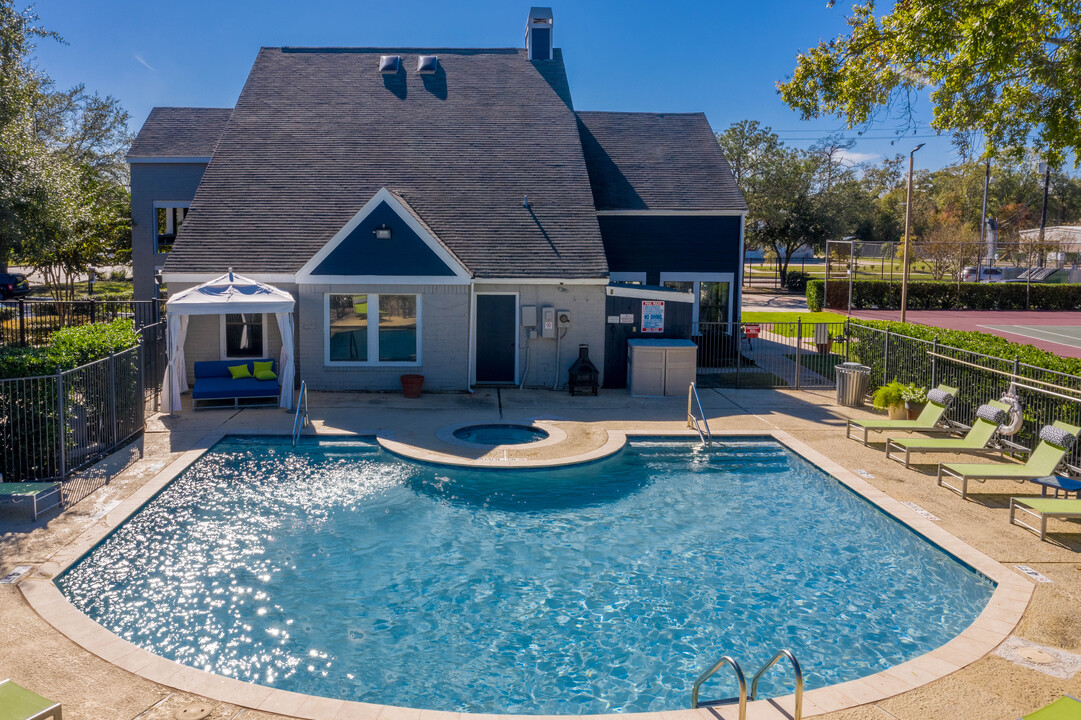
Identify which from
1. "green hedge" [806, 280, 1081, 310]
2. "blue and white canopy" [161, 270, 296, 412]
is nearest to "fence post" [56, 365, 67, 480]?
"blue and white canopy" [161, 270, 296, 412]

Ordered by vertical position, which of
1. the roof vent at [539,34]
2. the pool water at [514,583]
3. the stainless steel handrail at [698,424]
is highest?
the roof vent at [539,34]

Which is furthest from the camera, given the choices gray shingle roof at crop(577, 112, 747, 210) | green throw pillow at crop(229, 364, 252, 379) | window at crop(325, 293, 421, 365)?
gray shingle roof at crop(577, 112, 747, 210)

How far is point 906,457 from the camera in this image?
13.3 metres

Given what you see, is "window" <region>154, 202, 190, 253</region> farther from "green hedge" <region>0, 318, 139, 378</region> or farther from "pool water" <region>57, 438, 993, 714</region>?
"pool water" <region>57, 438, 993, 714</region>

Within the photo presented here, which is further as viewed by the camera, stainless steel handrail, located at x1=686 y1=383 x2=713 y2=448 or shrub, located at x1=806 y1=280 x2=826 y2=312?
shrub, located at x1=806 y1=280 x2=826 y2=312

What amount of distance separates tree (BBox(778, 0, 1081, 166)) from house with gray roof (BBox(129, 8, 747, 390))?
19.4 feet

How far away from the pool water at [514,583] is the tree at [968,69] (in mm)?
8485

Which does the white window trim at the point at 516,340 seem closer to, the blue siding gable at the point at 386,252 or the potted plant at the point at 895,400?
the blue siding gable at the point at 386,252

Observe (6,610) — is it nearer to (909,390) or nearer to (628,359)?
(628,359)

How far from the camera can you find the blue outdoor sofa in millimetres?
16672

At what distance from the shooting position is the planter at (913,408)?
629 inches

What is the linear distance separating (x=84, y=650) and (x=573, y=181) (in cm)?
1707

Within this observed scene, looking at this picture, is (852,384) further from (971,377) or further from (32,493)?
(32,493)

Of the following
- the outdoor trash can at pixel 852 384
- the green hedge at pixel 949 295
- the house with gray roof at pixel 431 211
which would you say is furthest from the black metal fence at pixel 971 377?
the green hedge at pixel 949 295
